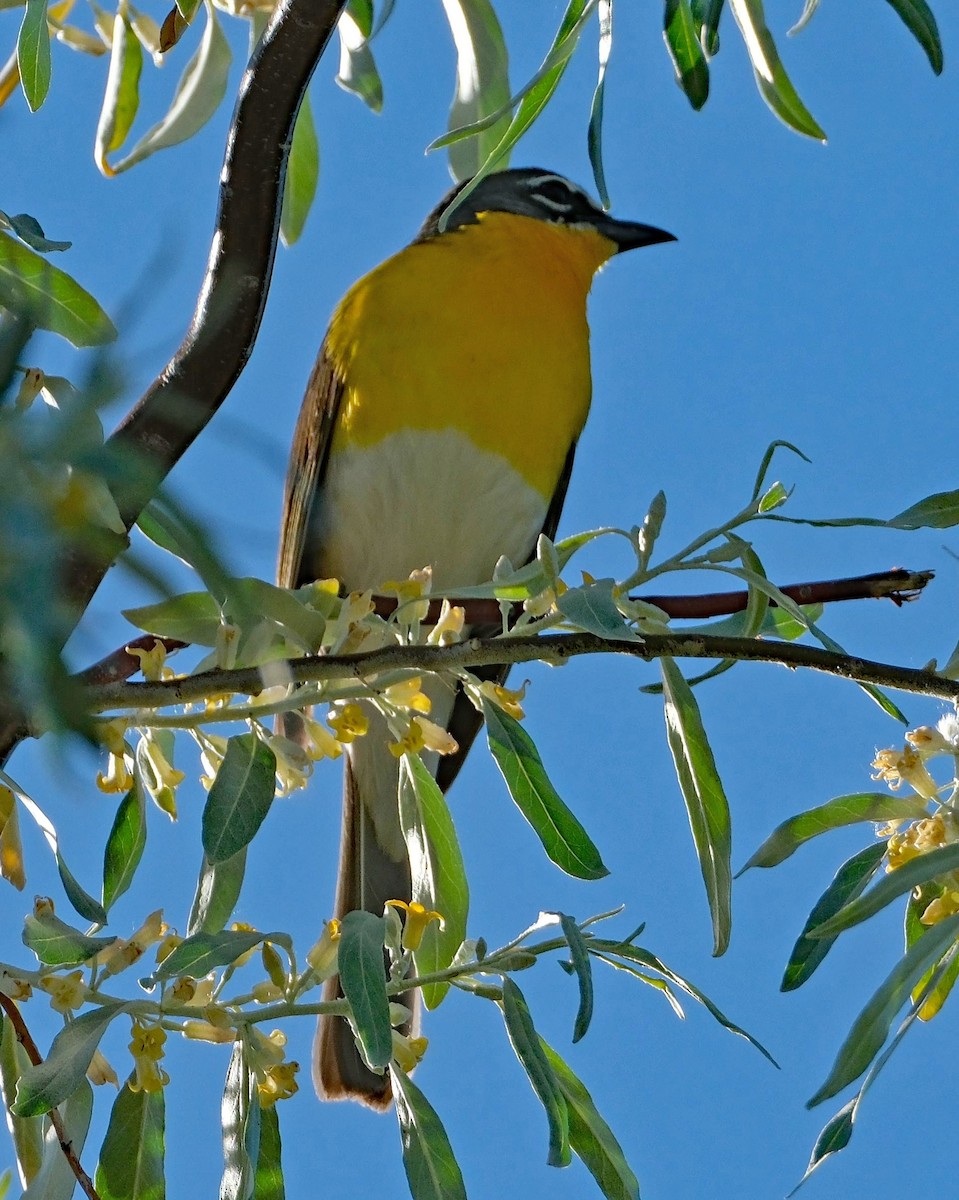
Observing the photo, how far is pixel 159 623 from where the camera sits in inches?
59.9

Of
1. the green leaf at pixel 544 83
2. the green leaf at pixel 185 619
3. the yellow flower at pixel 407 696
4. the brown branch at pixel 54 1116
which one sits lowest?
the brown branch at pixel 54 1116

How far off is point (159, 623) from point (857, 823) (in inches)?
30.4

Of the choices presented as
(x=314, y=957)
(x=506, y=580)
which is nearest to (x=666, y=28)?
(x=506, y=580)

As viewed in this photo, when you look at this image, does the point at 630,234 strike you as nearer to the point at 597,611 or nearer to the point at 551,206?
the point at 551,206

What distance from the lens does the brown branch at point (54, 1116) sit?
5.16 feet

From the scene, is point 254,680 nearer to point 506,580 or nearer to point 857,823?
point 506,580

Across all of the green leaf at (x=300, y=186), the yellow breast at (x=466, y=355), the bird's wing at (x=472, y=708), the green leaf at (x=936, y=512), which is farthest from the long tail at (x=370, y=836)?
the green leaf at (x=936, y=512)

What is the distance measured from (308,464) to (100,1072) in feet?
6.96

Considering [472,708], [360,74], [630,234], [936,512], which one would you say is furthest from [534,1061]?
[630,234]

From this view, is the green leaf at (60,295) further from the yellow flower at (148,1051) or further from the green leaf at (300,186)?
the green leaf at (300,186)

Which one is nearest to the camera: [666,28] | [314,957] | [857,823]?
[314,957]

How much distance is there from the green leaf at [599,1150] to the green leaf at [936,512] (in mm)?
704

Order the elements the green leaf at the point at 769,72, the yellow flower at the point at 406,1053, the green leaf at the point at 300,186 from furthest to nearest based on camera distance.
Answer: the green leaf at the point at 300,186, the green leaf at the point at 769,72, the yellow flower at the point at 406,1053

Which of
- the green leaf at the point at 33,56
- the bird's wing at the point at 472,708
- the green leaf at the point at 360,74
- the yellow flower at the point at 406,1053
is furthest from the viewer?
the bird's wing at the point at 472,708
